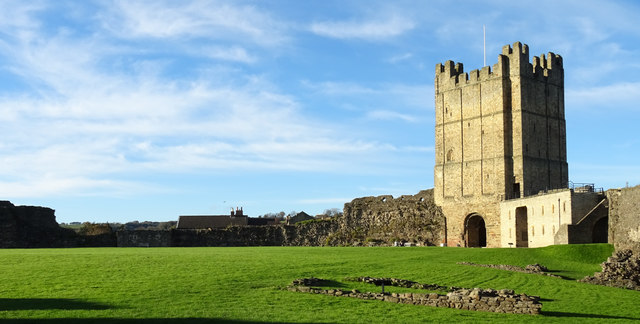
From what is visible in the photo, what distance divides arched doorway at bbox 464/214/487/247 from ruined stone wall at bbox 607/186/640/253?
1763 centimetres

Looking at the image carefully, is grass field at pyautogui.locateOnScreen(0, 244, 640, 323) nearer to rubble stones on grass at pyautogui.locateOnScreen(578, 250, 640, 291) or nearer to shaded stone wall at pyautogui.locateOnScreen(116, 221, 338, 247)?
rubble stones on grass at pyautogui.locateOnScreen(578, 250, 640, 291)

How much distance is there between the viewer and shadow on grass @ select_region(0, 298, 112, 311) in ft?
54.7

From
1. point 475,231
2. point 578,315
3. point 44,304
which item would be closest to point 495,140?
point 475,231

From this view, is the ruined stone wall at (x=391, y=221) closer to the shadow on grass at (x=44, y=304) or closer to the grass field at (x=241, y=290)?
the grass field at (x=241, y=290)

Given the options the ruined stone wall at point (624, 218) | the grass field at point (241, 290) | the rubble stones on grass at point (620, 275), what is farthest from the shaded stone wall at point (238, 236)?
the rubble stones on grass at point (620, 275)

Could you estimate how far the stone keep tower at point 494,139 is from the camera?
54.2 m

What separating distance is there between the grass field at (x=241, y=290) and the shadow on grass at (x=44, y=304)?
0.02m

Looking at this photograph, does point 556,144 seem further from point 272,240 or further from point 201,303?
point 201,303

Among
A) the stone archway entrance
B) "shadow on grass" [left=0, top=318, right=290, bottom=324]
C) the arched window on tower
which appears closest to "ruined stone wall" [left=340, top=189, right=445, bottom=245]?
the arched window on tower

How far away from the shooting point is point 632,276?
1059 inches

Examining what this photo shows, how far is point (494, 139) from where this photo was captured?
55.1m

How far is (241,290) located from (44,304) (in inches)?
220

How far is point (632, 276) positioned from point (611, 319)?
33.8ft

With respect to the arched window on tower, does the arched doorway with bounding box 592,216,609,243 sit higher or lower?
lower
